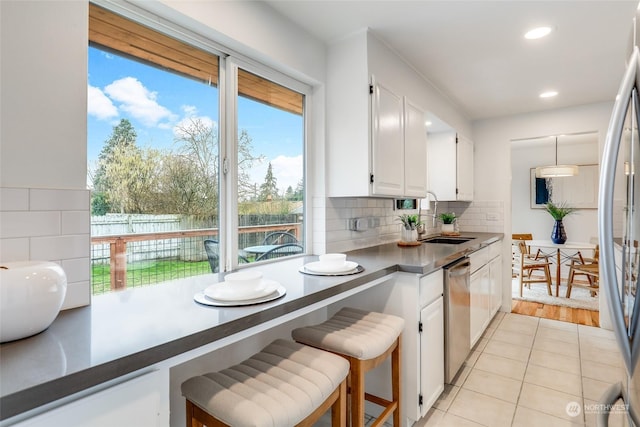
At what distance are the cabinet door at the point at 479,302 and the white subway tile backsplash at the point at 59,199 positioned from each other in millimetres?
2451

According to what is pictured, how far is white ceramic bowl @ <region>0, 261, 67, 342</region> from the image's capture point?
80 centimetres

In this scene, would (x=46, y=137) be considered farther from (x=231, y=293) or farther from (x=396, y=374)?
(x=396, y=374)

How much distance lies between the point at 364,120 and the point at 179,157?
44.1 inches

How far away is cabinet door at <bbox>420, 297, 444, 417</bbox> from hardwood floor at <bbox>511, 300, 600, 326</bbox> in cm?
242

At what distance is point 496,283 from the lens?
3578 millimetres

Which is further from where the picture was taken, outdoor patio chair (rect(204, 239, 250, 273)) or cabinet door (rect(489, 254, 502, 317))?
cabinet door (rect(489, 254, 502, 317))

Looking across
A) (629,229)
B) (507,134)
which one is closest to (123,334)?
(629,229)

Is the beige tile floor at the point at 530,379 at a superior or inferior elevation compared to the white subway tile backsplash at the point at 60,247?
inferior

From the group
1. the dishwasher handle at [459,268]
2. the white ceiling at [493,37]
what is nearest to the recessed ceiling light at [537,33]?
the white ceiling at [493,37]

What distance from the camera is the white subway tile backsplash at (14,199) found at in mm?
995

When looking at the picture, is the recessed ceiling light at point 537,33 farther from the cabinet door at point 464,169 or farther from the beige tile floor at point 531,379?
the beige tile floor at point 531,379

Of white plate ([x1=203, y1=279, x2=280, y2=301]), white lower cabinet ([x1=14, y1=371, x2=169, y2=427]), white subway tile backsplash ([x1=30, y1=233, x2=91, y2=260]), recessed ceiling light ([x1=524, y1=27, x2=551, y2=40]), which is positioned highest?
recessed ceiling light ([x1=524, y1=27, x2=551, y2=40])

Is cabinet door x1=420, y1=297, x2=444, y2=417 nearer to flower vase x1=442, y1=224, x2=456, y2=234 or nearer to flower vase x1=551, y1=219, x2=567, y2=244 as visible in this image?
flower vase x1=442, y1=224, x2=456, y2=234

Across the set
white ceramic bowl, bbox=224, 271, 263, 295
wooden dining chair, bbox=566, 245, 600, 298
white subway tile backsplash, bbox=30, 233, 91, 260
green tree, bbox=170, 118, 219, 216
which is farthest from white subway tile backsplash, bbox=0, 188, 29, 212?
wooden dining chair, bbox=566, 245, 600, 298
